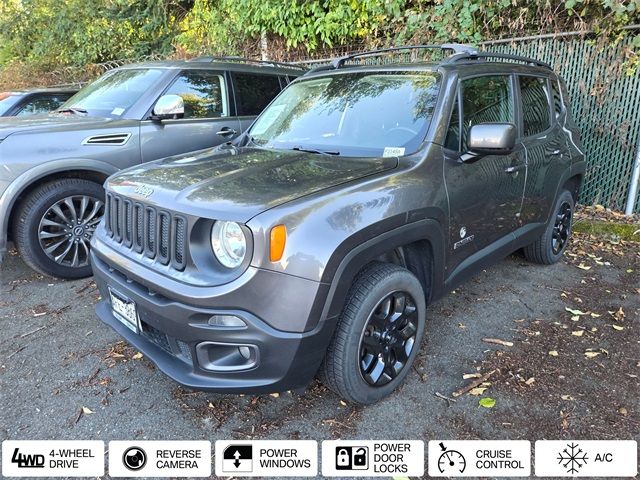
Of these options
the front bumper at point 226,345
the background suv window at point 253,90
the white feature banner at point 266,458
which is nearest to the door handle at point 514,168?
the front bumper at point 226,345

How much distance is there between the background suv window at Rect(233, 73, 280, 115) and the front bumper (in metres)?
3.42

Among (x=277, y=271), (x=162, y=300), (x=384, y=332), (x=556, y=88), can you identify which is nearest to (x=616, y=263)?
(x=556, y=88)

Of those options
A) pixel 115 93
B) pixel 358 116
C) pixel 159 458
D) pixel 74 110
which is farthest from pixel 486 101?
pixel 74 110

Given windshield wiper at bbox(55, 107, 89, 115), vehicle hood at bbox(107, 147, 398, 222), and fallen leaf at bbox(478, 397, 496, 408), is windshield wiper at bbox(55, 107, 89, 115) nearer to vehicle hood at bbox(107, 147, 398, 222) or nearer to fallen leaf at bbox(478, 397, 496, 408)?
vehicle hood at bbox(107, 147, 398, 222)

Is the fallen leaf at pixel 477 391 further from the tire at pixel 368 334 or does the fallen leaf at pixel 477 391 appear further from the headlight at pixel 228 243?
the headlight at pixel 228 243

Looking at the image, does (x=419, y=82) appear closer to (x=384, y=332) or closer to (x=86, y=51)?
(x=384, y=332)

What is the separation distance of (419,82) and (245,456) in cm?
251

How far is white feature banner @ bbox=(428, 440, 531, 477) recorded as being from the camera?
2.30 meters

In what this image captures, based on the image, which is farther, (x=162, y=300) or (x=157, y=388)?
(x=157, y=388)

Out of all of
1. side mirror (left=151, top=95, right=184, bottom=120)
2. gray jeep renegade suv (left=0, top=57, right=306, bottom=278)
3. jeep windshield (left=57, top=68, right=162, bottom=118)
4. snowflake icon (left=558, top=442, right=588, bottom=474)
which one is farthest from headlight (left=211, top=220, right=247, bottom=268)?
jeep windshield (left=57, top=68, right=162, bottom=118)

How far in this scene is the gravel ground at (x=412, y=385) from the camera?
8.39 feet

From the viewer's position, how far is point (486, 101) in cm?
349

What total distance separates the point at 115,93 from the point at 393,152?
3401mm

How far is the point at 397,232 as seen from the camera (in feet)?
8.46
